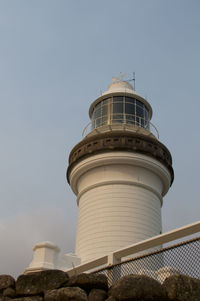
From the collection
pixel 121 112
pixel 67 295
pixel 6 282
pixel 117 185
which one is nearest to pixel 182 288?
pixel 67 295

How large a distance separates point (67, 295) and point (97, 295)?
0.43m

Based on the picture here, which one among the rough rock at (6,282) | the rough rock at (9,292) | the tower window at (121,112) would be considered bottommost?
the rough rock at (9,292)

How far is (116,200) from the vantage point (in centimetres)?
1330

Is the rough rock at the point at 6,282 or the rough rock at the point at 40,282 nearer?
the rough rock at the point at 40,282

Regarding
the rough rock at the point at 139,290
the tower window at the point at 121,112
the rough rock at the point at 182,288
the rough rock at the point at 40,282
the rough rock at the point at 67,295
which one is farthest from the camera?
the tower window at the point at 121,112

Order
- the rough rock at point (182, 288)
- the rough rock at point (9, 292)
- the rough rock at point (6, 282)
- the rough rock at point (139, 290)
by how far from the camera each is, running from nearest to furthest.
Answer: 1. the rough rock at point (182, 288)
2. the rough rock at point (139, 290)
3. the rough rock at point (9, 292)
4. the rough rock at point (6, 282)

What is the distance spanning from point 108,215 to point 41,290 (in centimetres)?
729

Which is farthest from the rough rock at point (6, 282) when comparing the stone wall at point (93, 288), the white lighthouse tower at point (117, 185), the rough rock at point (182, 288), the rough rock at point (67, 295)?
the white lighthouse tower at point (117, 185)

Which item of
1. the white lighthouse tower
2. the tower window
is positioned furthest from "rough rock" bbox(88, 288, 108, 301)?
the tower window

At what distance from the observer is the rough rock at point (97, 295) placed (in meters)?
5.50

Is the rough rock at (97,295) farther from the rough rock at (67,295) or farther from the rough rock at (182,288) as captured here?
the rough rock at (182,288)

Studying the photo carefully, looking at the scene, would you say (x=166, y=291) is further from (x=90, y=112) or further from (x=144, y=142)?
(x=90, y=112)

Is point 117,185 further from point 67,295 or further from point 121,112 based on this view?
point 67,295

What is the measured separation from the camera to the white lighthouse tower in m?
12.9
